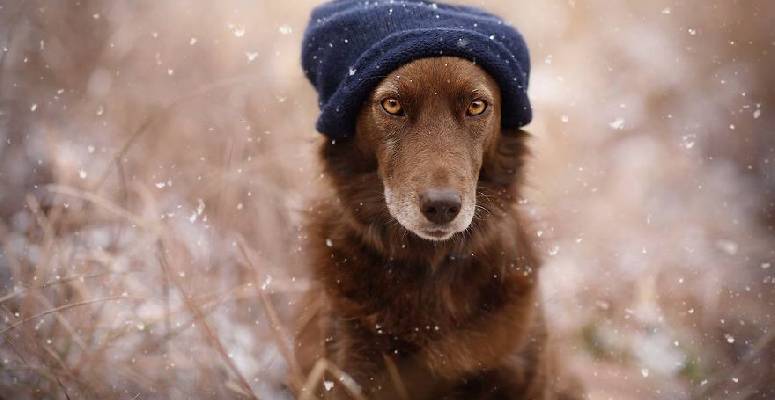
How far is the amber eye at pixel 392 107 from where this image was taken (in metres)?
2.71

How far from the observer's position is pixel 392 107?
272cm

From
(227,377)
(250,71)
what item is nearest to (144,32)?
(250,71)

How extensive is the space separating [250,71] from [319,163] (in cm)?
260

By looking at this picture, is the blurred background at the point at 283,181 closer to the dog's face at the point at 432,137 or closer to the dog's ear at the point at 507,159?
the dog's ear at the point at 507,159

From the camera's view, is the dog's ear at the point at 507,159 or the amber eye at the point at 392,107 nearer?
the amber eye at the point at 392,107

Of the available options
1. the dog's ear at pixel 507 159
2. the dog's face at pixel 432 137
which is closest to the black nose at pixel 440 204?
the dog's face at pixel 432 137

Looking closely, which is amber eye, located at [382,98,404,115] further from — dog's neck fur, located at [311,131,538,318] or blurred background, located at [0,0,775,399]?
blurred background, located at [0,0,775,399]

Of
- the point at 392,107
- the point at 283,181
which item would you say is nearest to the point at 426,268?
the point at 392,107

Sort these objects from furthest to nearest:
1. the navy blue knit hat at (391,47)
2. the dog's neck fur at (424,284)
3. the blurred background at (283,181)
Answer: the blurred background at (283,181)
the dog's neck fur at (424,284)
the navy blue knit hat at (391,47)

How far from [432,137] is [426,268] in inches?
28.9

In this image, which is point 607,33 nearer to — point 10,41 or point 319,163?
point 319,163

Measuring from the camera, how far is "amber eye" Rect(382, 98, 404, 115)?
8.91 feet

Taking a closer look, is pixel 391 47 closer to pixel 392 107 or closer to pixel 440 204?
pixel 392 107

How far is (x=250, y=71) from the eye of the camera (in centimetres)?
Answer: 552
